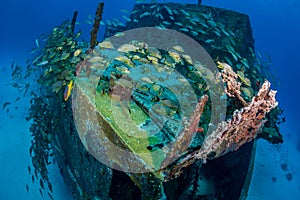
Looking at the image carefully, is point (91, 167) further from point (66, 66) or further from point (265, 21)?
point (265, 21)

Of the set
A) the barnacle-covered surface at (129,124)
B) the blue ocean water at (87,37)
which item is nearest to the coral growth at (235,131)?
the barnacle-covered surface at (129,124)

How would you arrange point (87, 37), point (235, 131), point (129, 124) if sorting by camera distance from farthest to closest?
point (87, 37) → point (235, 131) → point (129, 124)

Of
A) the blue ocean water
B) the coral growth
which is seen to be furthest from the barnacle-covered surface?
the blue ocean water

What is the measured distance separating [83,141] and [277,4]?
89.2 meters

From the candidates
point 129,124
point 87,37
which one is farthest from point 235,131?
point 87,37

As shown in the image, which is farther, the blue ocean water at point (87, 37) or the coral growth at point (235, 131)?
the blue ocean water at point (87, 37)

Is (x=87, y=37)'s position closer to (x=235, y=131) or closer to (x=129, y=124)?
(x=129, y=124)

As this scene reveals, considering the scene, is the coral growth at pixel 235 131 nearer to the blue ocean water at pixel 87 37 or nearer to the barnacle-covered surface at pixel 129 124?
the barnacle-covered surface at pixel 129 124

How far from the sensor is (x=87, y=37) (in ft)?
187

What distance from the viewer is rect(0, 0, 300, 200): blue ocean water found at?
1072 cm

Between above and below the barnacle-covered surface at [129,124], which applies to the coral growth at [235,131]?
below

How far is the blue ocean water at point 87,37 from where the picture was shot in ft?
35.2

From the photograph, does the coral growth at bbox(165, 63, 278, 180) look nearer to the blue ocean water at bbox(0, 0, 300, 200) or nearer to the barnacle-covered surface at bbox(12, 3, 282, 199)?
the barnacle-covered surface at bbox(12, 3, 282, 199)

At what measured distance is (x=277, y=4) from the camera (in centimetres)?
7856
